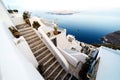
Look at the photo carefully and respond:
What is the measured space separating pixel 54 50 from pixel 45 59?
31.2 inches

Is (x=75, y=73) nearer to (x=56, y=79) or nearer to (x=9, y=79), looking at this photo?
(x=56, y=79)

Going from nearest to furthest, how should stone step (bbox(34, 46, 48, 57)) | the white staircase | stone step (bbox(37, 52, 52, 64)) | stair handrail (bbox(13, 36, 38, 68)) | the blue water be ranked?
stair handrail (bbox(13, 36, 38, 68)) < the white staircase < stone step (bbox(37, 52, 52, 64)) < stone step (bbox(34, 46, 48, 57)) < the blue water

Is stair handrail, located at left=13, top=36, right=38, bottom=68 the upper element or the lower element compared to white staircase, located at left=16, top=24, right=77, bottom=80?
upper

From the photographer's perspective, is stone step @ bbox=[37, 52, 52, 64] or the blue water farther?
the blue water

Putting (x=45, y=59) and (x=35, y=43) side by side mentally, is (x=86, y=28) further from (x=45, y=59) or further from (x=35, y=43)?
(x=45, y=59)

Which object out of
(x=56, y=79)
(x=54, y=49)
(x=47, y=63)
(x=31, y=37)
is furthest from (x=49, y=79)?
(x=31, y=37)

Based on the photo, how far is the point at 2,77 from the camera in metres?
2.45

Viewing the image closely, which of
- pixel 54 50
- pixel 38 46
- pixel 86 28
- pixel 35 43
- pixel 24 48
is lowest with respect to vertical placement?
pixel 86 28

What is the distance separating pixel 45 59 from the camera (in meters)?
6.58

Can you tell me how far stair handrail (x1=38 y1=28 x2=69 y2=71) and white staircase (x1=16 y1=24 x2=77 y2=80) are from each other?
0.22m

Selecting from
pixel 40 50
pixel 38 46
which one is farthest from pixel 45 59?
pixel 38 46

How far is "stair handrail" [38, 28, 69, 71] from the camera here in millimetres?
6609

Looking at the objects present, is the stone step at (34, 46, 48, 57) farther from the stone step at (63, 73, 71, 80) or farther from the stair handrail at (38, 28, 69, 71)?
the stone step at (63, 73, 71, 80)

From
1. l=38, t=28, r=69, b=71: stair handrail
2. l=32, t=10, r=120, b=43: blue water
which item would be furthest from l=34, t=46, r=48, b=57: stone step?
l=32, t=10, r=120, b=43: blue water
